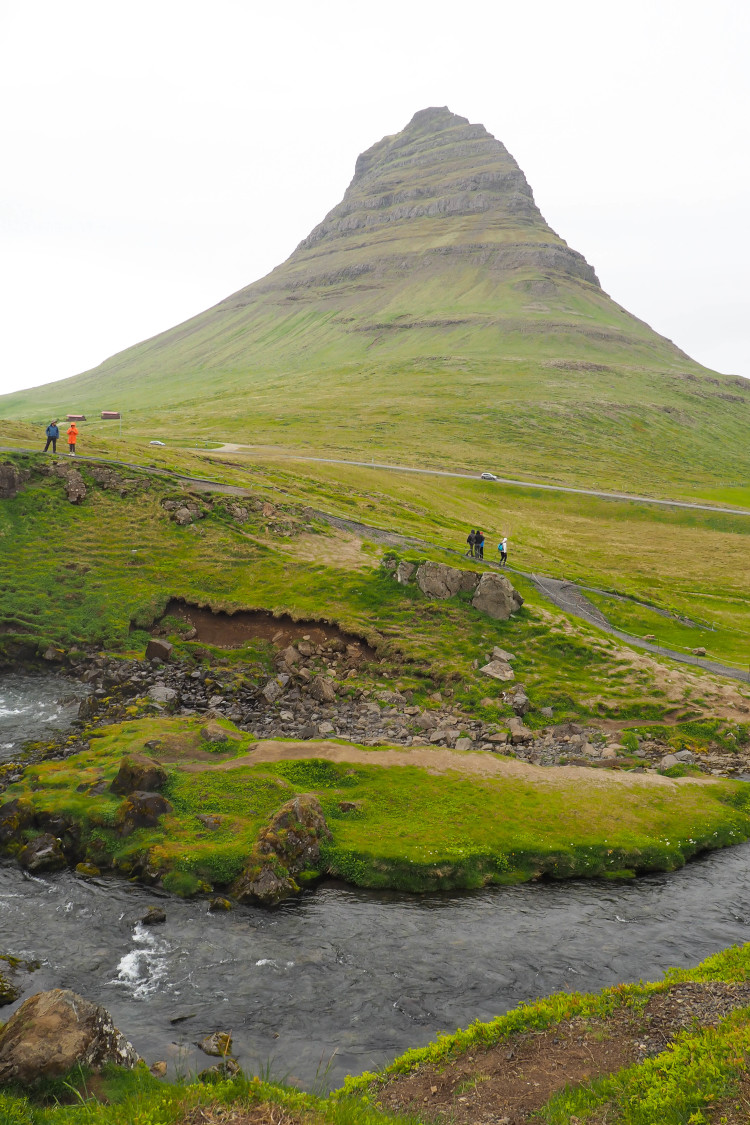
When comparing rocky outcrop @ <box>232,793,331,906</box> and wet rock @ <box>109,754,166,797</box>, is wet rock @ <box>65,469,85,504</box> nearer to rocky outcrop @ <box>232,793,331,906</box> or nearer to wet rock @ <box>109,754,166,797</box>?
wet rock @ <box>109,754,166,797</box>

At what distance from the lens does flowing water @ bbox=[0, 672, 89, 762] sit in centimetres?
3800

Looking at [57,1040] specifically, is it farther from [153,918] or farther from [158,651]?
[158,651]

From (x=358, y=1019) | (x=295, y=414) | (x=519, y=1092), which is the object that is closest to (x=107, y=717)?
(x=358, y=1019)

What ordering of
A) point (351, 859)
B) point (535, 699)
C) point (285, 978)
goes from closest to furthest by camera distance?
point (285, 978) < point (351, 859) < point (535, 699)

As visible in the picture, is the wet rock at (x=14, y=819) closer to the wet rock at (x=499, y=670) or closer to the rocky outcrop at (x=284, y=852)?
the rocky outcrop at (x=284, y=852)

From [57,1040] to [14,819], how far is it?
15729 mm

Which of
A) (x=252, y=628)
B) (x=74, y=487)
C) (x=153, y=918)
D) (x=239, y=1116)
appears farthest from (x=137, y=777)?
(x=74, y=487)

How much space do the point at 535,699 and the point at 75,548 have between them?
141ft

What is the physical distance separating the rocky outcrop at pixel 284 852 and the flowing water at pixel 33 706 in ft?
55.8

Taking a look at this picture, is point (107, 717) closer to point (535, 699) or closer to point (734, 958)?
point (535, 699)

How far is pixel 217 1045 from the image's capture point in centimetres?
1891

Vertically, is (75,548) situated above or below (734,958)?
above

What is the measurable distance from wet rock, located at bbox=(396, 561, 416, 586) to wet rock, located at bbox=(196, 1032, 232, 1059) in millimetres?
42184

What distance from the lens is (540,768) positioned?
36.9m
